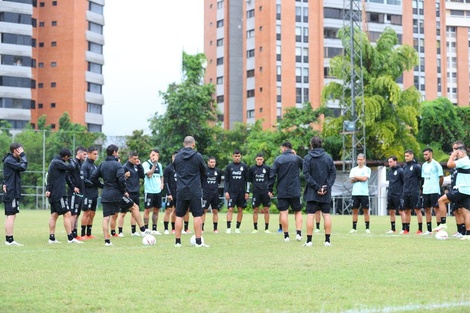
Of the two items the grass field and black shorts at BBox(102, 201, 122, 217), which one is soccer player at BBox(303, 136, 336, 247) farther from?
black shorts at BBox(102, 201, 122, 217)

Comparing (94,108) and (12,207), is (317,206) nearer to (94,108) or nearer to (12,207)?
(12,207)

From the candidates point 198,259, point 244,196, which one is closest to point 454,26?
point 244,196

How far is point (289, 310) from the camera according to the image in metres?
7.38

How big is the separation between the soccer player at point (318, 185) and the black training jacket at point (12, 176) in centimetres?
608

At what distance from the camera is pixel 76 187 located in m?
17.9

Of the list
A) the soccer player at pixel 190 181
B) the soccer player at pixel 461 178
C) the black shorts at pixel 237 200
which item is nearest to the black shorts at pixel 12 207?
the soccer player at pixel 190 181

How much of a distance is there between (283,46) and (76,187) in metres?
70.2

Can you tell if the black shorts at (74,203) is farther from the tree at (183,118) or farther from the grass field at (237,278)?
the tree at (183,118)

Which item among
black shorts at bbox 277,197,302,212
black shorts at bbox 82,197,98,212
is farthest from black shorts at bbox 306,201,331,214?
black shorts at bbox 82,197,98,212

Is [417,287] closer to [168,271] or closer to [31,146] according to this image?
[168,271]

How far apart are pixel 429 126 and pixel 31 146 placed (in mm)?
39110

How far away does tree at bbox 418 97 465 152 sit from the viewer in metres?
73.8

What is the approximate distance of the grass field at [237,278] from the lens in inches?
306

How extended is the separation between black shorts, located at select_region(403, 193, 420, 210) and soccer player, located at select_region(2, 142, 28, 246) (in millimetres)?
10198
